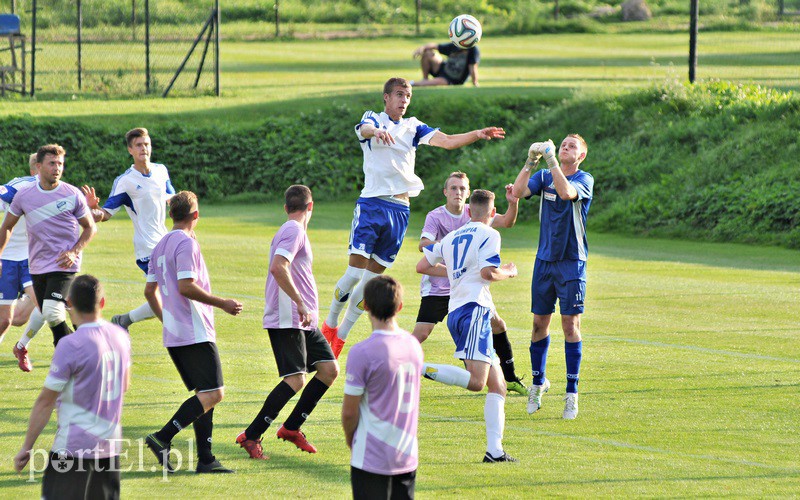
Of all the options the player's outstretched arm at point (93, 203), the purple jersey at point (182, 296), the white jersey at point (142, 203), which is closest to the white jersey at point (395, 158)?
the white jersey at point (142, 203)

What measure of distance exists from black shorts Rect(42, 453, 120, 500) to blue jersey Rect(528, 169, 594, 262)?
5139 millimetres

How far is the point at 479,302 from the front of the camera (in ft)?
29.6

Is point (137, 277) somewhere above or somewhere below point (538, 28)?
below

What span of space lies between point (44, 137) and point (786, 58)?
25172 mm

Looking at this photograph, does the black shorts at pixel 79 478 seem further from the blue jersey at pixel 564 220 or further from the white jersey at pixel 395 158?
the white jersey at pixel 395 158

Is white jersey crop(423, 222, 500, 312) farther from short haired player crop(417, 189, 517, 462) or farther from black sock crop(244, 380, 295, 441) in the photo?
black sock crop(244, 380, 295, 441)

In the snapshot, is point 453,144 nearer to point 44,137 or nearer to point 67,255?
point 67,255

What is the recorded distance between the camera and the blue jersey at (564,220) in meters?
10.3

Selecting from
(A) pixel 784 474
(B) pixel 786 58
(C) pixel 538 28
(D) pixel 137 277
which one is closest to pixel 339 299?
(A) pixel 784 474

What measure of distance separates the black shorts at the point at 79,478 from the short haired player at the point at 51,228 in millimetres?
5010

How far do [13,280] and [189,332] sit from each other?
526 cm

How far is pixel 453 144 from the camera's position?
11.5 meters

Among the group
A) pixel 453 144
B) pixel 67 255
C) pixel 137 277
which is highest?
pixel 453 144

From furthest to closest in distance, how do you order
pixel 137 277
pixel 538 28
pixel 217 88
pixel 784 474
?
1. pixel 538 28
2. pixel 217 88
3. pixel 137 277
4. pixel 784 474
